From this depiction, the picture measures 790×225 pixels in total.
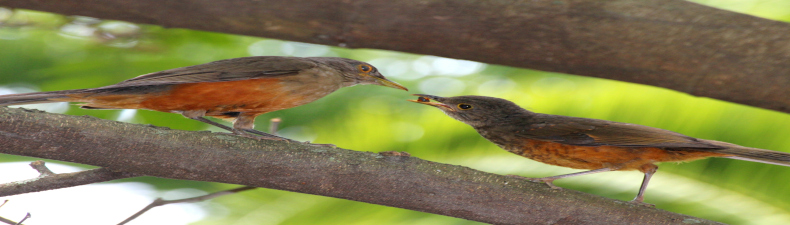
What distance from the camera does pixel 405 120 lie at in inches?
219

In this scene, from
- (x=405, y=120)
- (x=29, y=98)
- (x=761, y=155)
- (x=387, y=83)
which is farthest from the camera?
(x=405, y=120)

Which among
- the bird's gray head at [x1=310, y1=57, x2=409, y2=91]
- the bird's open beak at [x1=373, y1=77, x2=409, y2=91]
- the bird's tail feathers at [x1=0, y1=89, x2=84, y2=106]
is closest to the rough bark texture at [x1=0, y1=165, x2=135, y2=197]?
the bird's tail feathers at [x1=0, y1=89, x2=84, y2=106]

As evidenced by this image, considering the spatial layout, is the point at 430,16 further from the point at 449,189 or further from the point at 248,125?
the point at 248,125

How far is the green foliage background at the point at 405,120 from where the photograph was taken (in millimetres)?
4336

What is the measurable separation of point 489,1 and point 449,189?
88cm

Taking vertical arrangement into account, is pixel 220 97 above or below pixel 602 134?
below

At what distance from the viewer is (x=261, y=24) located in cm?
257

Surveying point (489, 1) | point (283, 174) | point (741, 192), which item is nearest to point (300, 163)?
point (283, 174)

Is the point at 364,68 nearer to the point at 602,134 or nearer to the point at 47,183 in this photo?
the point at 602,134

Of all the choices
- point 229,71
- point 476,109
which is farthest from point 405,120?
point 229,71

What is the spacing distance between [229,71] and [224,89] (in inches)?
3.2

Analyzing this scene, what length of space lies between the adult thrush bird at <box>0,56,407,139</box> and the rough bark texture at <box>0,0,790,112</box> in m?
0.18

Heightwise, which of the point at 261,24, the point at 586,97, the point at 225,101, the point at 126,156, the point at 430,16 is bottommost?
the point at 126,156

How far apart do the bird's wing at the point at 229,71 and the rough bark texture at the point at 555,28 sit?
142mm
